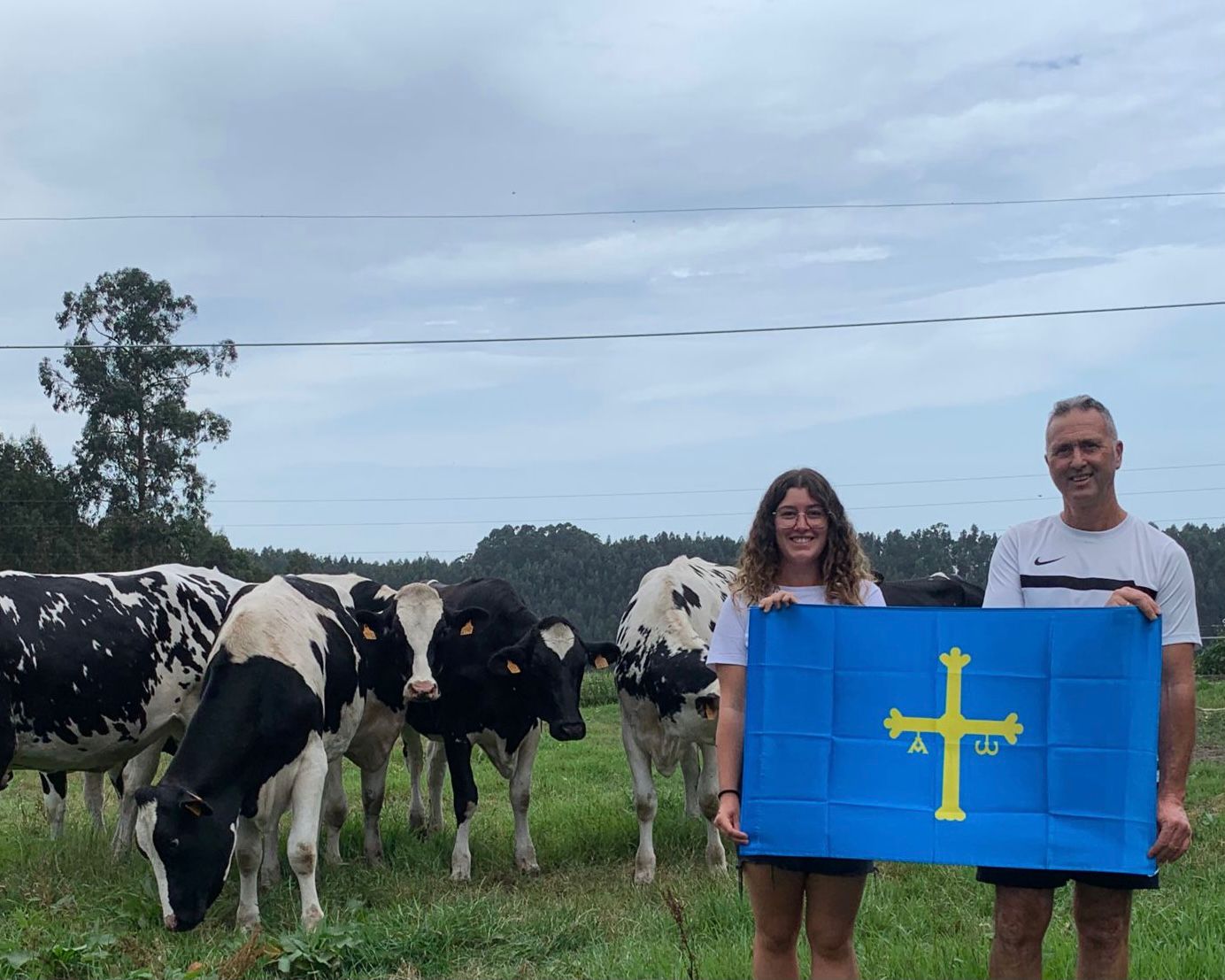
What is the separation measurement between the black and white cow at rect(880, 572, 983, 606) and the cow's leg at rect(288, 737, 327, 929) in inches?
245

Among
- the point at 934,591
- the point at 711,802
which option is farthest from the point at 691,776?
the point at 934,591

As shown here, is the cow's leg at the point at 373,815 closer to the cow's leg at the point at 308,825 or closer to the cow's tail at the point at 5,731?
the cow's leg at the point at 308,825

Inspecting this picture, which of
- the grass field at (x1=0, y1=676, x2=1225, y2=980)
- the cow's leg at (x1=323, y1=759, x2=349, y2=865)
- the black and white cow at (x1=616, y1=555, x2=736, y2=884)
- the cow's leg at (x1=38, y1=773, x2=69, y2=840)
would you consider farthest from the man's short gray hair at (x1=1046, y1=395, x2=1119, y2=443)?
the cow's leg at (x1=38, y1=773, x2=69, y2=840)

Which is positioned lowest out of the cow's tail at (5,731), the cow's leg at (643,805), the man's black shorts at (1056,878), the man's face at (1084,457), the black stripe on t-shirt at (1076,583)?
the cow's leg at (643,805)

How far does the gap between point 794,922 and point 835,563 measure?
117 centimetres

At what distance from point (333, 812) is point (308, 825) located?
192 centimetres

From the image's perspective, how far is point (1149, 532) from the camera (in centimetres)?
420

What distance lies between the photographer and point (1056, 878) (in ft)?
13.5

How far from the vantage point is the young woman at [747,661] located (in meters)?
4.13

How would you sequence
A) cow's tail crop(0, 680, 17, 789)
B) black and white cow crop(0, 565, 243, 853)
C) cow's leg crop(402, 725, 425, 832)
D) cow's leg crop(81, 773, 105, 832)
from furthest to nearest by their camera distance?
cow's leg crop(402, 725, 425, 832) → cow's leg crop(81, 773, 105, 832) → black and white cow crop(0, 565, 243, 853) → cow's tail crop(0, 680, 17, 789)

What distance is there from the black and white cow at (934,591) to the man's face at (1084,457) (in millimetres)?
8147

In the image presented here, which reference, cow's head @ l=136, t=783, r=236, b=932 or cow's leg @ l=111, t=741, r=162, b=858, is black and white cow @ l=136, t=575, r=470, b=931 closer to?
cow's head @ l=136, t=783, r=236, b=932

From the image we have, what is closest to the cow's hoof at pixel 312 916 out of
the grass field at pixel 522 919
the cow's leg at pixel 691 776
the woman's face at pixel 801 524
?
the grass field at pixel 522 919

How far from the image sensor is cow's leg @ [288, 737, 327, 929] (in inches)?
291
